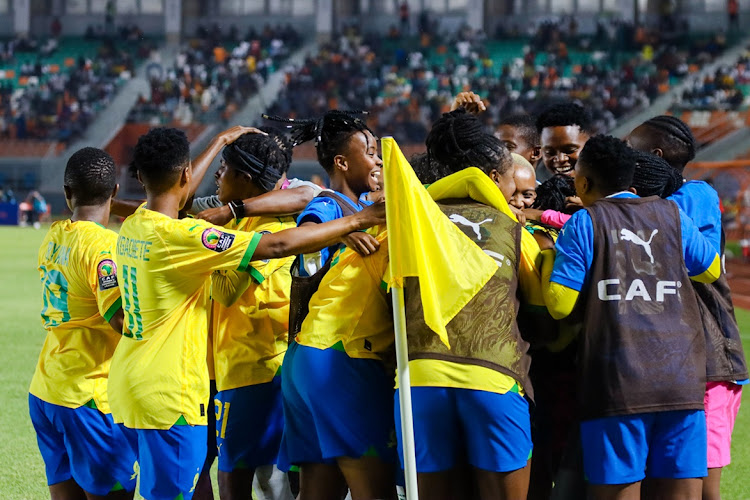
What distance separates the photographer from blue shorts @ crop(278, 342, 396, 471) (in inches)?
141

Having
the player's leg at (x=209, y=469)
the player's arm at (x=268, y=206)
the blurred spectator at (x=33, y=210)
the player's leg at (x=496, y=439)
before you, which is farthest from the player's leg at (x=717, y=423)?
the blurred spectator at (x=33, y=210)

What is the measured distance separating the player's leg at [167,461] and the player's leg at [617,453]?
1574 mm

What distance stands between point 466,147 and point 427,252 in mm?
588

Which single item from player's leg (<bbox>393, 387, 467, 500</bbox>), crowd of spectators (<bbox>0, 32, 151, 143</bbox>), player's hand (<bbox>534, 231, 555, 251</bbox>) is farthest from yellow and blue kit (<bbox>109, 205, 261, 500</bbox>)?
crowd of spectators (<bbox>0, 32, 151, 143</bbox>)

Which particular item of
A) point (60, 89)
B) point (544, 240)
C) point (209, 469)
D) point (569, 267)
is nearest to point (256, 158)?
point (544, 240)

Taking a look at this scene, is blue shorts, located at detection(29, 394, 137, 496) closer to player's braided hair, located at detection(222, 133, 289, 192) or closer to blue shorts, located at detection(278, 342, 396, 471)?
blue shorts, located at detection(278, 342, 396, 471)

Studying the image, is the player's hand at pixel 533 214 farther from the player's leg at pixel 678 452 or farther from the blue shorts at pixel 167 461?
the blue shorts at pixel 167 461

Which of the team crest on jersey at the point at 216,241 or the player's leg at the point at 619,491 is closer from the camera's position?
the player's leg at the point at 619,491

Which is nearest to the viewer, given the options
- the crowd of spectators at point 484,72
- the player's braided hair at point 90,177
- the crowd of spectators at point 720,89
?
the player's braided hair at point 90,177

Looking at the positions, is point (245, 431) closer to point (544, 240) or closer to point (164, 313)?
point (164, 313)

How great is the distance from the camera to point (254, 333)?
4266 mm

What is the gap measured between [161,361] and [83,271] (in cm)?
64

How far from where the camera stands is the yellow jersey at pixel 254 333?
4246mm

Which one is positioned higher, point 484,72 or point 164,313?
point 484,72
